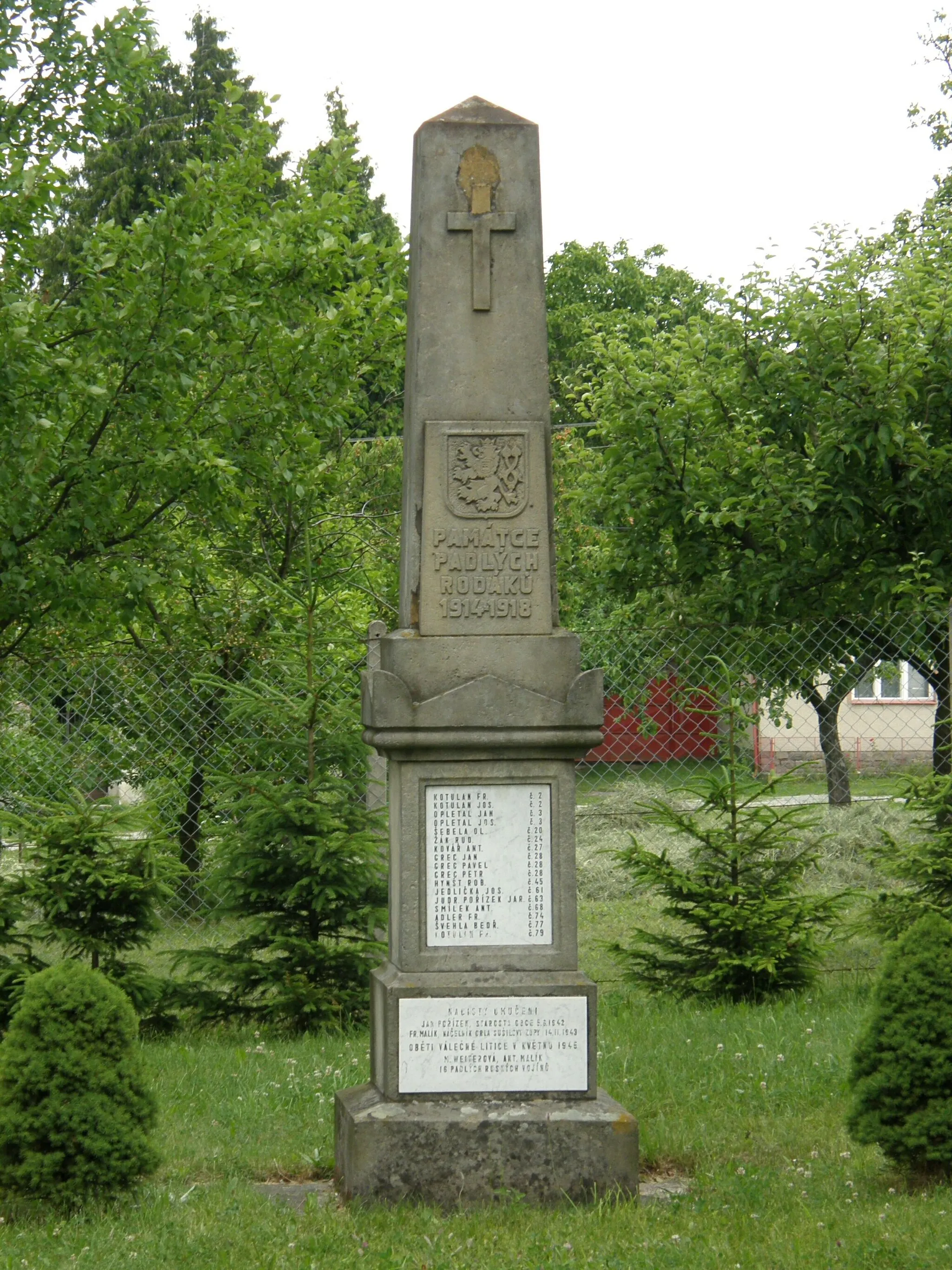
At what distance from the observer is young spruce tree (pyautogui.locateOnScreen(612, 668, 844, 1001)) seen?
8102mm

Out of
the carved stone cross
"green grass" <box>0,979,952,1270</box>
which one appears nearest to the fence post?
"green grass" <box>0,979,952,1270</box>

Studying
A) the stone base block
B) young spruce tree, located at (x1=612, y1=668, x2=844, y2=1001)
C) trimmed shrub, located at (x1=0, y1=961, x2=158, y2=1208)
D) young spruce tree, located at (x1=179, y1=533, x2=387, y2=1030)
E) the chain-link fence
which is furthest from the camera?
the chain-link fence

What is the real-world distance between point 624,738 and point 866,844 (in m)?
4.51

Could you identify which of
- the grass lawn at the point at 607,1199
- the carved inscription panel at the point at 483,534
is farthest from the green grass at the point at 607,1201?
the carved inscription panel at the point at 483,534

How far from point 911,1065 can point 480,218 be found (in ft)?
11.6

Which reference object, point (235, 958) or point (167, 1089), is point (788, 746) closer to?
point (235, 958)

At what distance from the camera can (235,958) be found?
801 cm

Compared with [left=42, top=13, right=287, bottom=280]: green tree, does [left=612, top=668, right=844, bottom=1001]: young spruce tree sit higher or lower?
lower

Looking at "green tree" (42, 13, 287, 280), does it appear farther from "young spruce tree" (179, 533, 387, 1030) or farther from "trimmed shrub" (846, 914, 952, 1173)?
"trimmed shrub" (846, 914, 952, 1173)

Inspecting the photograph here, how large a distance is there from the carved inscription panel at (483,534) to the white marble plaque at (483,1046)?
1.41 m

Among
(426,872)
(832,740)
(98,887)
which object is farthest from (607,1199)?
(832,740)

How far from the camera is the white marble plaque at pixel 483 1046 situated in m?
5.44

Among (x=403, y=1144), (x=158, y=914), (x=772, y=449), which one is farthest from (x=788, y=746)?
(x=403, y=1144)

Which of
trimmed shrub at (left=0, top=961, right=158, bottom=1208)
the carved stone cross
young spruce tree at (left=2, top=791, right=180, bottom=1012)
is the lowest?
trimmed shrub at (left=0, top=961, right=158, bottom=1208)
